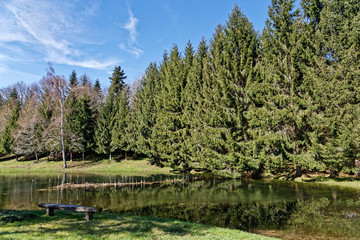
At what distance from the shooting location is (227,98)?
29.9 meters

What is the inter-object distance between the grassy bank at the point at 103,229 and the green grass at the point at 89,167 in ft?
94.1

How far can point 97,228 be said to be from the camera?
9094mm

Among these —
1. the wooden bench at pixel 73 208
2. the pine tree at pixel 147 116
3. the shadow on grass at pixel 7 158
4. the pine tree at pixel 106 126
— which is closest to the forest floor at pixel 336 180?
the wooden bench at pixel 73 208

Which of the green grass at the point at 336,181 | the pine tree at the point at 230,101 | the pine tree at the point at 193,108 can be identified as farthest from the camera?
the pine tree at the point at 193,108

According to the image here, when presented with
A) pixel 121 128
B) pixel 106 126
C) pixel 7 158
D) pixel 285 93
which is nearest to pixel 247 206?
pixel 285 93

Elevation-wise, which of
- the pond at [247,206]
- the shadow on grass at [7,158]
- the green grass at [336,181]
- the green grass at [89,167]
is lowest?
the green grass at [336,181]

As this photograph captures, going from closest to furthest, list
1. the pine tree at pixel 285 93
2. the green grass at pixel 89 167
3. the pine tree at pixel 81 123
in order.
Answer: the pine tree at pixel 285 93 → the green grass at pixel 89 167 → the pine tree at pixel 81 123

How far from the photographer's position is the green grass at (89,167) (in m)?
40.6

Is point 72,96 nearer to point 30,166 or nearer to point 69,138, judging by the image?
point 69,138

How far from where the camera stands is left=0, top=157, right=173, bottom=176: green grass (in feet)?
133

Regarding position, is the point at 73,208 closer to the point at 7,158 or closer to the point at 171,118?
the point at 171,118

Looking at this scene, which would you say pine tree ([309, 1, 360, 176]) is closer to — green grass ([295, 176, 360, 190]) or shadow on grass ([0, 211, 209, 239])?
green grass ([295, 176, 360, 190])

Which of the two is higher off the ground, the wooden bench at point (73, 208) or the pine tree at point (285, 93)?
the pine tree at point (285, 93)

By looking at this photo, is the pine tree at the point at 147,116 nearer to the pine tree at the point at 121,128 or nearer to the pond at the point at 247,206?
the pine tree at the point at 121,128
